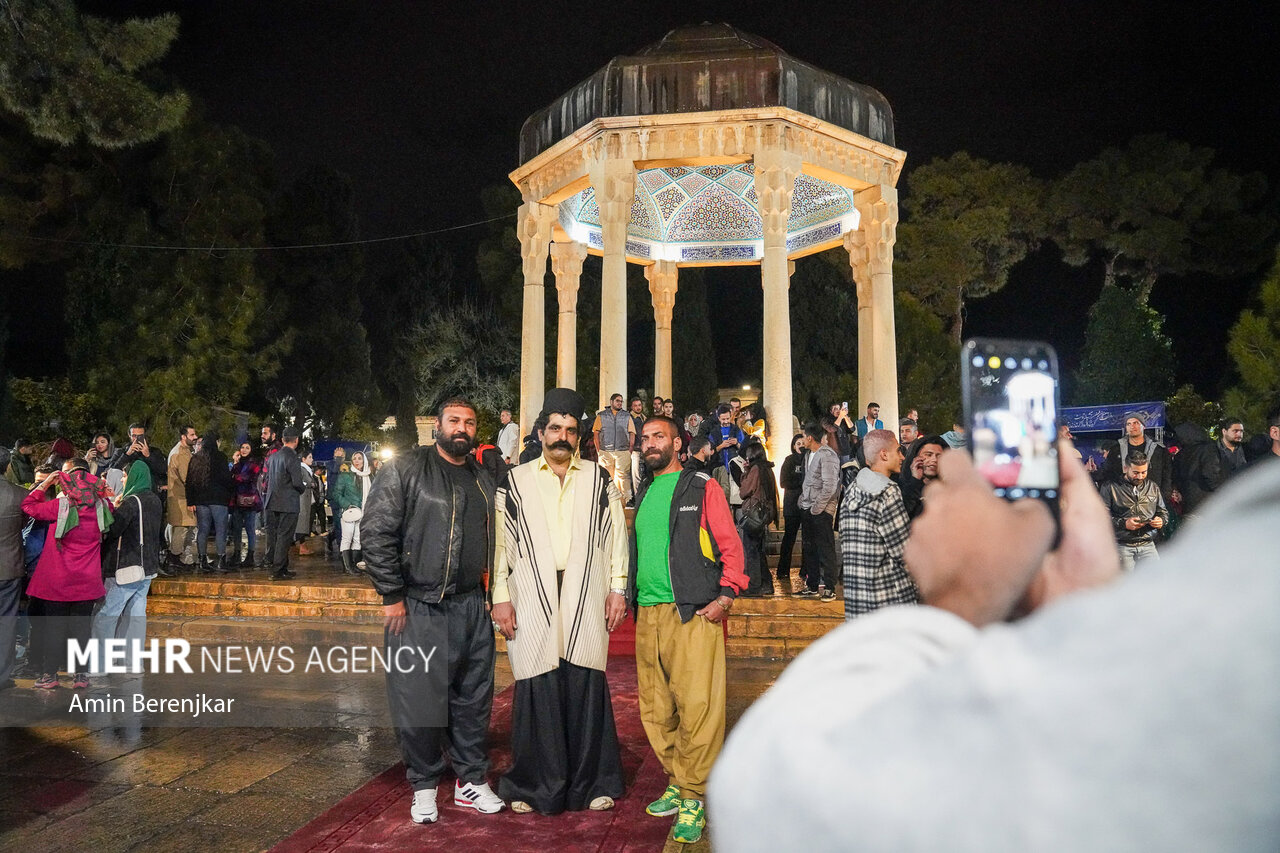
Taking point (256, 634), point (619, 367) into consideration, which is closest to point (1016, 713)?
point (256, 634)

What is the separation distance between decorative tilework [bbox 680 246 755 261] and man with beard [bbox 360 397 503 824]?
51.3ft

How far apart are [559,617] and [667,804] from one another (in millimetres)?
1002

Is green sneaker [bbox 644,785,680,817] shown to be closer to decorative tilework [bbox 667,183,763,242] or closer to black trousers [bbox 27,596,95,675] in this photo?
black trousers [bbox 27,596,95,675]

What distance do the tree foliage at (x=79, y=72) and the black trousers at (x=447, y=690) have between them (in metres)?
10.8

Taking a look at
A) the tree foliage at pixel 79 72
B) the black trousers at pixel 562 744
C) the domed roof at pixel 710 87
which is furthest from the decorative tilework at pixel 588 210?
the black trousers at pixel 562 744

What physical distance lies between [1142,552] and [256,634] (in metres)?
7.92

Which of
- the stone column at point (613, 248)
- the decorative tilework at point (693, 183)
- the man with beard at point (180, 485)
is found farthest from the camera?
the decorative tilework at point (693, 183)

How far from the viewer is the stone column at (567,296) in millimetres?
16719

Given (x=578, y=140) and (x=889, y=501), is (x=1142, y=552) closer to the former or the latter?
(x=889, y=501)

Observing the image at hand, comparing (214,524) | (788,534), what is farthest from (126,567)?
(788,534)

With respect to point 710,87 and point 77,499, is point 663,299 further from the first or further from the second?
point 77,499

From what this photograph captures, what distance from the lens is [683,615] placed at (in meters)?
4.12

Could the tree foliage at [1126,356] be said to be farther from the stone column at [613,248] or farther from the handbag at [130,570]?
the handbag at [130,570]

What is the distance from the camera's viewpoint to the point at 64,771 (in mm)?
4551
